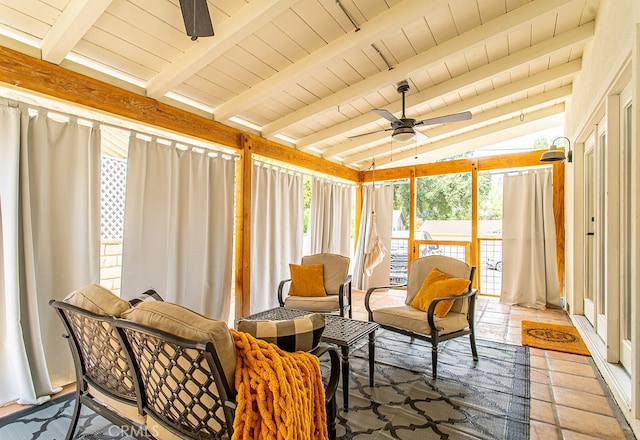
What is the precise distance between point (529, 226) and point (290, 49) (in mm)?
4252

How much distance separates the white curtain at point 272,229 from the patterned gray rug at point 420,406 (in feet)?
5.38

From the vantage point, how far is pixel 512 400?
7.33 ft

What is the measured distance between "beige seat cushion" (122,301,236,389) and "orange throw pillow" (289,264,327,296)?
2548mm

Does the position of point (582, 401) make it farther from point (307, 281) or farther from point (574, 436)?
point (307, 281)

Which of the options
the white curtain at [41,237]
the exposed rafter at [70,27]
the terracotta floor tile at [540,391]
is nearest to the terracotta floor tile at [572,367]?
the terracotta floor tile at [540,391]

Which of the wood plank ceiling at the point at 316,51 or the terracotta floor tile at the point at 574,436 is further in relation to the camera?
the wood plank ceiling at the point at 316,51

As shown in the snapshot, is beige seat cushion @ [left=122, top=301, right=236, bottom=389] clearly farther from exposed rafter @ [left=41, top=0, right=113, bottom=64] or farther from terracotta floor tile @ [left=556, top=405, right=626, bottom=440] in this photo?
terracotta floor tile @ [left=556, top=405, right=626, bottom=440]

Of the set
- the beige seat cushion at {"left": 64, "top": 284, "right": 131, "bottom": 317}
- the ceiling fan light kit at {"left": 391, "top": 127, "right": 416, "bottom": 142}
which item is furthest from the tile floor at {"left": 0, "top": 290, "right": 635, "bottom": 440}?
the ceiling fan light kit at {"left": 391, "top": 127, "right": 416, "bottom": 142}

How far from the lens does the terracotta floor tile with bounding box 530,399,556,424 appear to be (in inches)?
79.4

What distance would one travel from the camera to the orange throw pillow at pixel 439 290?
2.73 meters

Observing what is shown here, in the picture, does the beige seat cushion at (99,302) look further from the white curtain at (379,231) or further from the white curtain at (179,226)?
the white curtain at (379,231)

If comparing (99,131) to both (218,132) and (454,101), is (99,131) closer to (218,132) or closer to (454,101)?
(218,132)

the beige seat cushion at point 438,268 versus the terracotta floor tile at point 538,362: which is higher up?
the beige seat cushion at point 438,268

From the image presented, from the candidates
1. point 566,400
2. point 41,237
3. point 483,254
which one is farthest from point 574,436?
point 483,254
